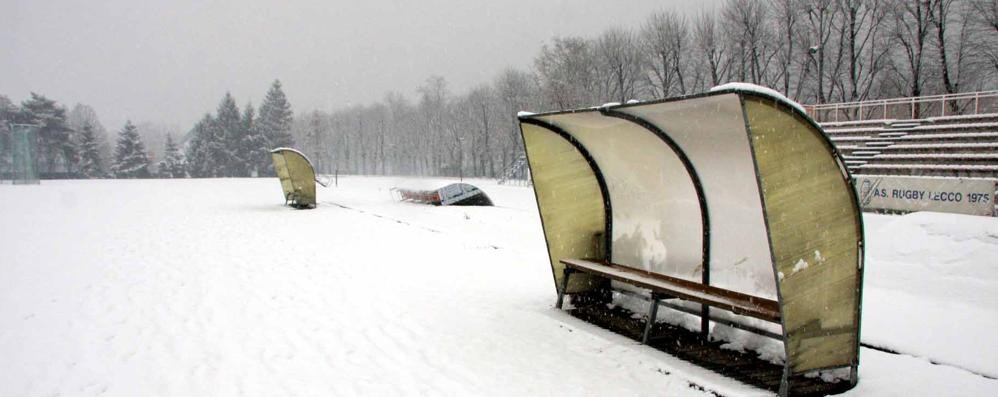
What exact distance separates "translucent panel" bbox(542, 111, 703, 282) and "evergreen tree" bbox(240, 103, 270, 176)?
6841 centimetres

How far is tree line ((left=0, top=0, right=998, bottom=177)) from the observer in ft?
120

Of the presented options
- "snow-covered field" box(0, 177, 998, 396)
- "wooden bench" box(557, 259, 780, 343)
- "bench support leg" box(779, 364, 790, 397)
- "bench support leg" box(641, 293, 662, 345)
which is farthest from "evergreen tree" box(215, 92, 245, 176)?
"bench support leg" box(779, 364, 790, 397)

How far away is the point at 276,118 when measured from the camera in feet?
239

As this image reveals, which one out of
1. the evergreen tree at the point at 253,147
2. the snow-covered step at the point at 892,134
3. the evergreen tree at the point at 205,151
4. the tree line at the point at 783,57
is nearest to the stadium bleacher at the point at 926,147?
the snow-covered step at the point at 892,134

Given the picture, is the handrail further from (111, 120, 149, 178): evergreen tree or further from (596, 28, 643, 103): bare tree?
(111, 120, 149, 178): evergreen tree

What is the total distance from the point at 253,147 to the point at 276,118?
612 centimetres

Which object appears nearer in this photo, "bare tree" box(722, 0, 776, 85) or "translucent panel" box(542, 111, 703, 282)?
"translucent panel" box(542, 111, 703, 282)

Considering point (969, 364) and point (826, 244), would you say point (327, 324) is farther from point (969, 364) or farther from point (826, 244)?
point (969, 364)

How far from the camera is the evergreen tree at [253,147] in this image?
6819 centimetres

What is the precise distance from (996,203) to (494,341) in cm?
1747

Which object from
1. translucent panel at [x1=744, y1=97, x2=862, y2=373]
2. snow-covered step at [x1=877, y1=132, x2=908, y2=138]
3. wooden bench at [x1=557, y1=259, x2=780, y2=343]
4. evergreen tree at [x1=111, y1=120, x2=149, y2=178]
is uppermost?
evergreen tree at [x1=111, y1=120, x2=149, y2=178]

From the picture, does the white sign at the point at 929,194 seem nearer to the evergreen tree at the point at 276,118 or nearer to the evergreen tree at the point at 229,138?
the evergreen tree at the point at 229,138

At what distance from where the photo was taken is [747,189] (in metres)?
5.06

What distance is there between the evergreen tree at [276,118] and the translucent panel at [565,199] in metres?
71.2
